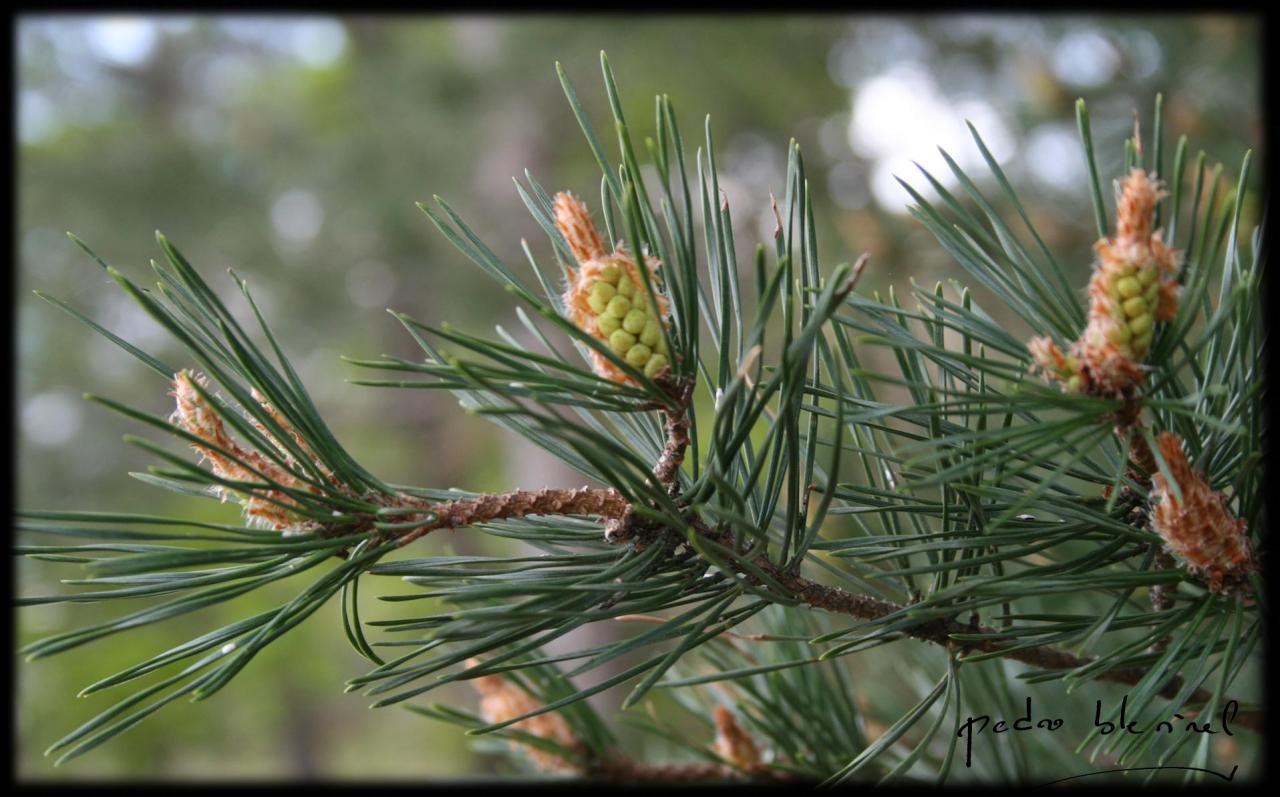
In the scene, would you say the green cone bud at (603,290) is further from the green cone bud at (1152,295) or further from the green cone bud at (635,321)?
→ the green cone bud at (1152,295)

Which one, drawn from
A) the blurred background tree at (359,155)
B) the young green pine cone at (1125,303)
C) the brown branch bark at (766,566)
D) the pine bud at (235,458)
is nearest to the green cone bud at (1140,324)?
the young green pine cone at (1125,303)

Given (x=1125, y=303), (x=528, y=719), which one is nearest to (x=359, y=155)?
(x=528, y=719)

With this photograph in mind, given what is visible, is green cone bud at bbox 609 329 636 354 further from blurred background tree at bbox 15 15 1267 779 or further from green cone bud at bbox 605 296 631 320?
blurred background tree at bbox 15 15 1267 779

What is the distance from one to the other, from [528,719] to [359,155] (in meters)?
1.92

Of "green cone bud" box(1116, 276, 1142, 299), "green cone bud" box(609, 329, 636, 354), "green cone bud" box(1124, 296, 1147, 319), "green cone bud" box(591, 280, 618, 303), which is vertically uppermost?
"green cone bud" box(591, 280, 618, 303)

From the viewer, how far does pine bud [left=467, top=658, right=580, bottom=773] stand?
425 millimetres

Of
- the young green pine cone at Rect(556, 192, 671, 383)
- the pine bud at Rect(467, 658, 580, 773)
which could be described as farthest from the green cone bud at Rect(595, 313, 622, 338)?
the pine bud at Rect(467, 658, 580, 773)

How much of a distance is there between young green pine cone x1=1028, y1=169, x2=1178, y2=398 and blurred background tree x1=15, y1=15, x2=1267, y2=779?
102cm

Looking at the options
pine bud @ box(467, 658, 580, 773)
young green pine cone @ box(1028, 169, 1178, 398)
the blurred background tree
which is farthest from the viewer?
the blurred background tree

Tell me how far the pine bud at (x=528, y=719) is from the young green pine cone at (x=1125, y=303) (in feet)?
0.93

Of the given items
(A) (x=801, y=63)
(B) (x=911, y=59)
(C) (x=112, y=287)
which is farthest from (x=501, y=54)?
(C) (x=112, y=287)

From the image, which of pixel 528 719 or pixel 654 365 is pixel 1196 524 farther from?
pixel 528 719

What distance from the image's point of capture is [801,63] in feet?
6.77

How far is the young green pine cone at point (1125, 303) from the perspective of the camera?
229 millimetres
